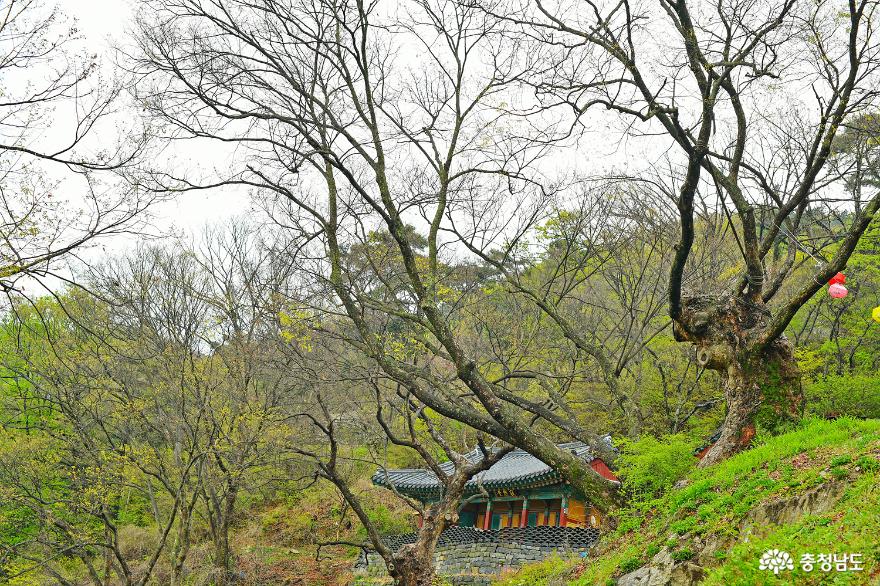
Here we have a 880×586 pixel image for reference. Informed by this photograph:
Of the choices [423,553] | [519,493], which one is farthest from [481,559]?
[423,553]

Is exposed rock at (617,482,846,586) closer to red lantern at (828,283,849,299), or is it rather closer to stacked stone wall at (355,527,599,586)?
red lantern at (828,283,849,299)

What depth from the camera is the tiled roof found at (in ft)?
55.4

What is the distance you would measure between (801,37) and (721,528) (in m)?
5.98

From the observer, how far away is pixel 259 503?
77.3 feet

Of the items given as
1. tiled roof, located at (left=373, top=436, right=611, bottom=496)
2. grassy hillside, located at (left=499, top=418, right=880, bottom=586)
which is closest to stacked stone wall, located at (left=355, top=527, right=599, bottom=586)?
tiled roof, located at (left=373, top=436, right=611, bottom=496)

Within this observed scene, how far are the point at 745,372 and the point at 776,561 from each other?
4.21 metres

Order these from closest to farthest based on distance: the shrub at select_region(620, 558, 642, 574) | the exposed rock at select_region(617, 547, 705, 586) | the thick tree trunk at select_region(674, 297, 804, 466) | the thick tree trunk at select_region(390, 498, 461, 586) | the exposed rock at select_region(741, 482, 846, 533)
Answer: the exposed rock at select_region(741, 482, 846, 533) → the exposed rock at select_region(617, 547, 705, 586) → the shrub at select_region(620, 558, 642, 574) → the thick tree trunk at select_region(674, 297, 804, 466) → the thick tree trunk at select_region(390, 498, 461, 586)

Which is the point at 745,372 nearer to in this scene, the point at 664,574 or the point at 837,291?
the point at 837,291

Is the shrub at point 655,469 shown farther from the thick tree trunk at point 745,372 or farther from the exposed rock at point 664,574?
the exposed rock at point 664,574

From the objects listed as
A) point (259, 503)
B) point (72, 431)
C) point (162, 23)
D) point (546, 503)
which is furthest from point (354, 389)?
point (162, 23)

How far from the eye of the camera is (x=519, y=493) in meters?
18.5

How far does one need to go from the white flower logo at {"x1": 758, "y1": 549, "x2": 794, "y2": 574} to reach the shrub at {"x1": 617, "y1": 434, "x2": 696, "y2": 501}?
3.69 metres

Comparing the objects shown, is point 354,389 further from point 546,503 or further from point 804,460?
point 804,460

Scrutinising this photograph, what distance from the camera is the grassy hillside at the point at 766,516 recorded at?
4047 mm
